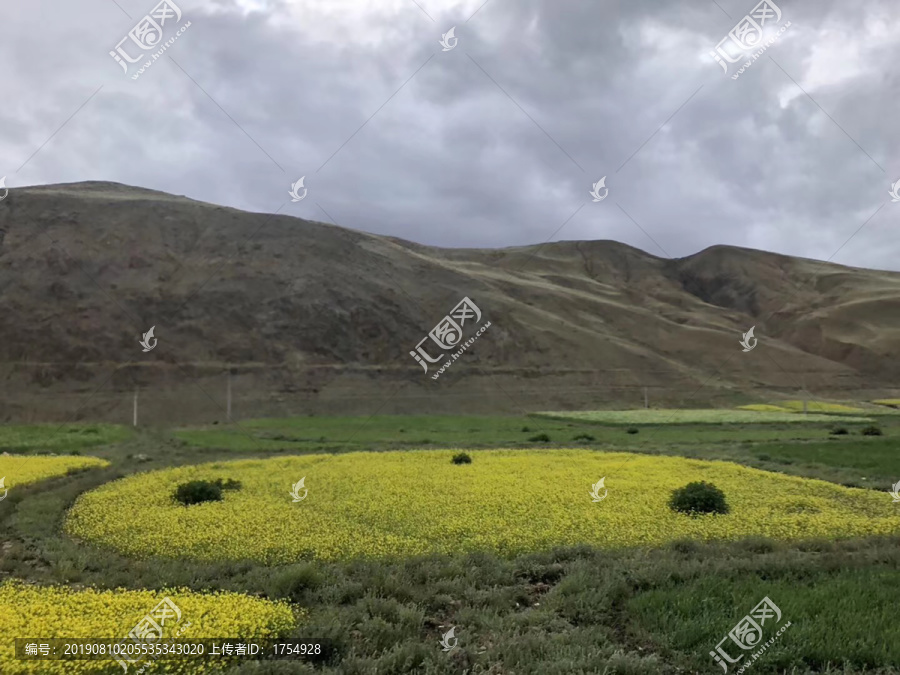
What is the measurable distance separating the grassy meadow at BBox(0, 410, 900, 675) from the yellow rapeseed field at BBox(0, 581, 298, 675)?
33mm

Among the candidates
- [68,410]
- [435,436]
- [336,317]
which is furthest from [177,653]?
[336,317]

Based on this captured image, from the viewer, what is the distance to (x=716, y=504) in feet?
42.1

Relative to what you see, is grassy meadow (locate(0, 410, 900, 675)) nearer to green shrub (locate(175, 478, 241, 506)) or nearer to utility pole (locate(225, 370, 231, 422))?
green shrub (locate(175, 478, 241, 506))

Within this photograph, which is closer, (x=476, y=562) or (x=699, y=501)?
(x=476, y=562)

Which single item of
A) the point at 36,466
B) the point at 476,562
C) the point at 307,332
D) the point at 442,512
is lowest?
the point at 476,562

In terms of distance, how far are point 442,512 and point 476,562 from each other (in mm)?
3475

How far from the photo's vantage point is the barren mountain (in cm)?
6431

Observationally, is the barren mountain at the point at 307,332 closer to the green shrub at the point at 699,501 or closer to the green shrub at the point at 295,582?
the green shrub at the point at 699,501

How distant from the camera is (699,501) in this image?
12844 mm

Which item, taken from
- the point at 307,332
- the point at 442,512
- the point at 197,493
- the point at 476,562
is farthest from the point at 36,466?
the point at 307,332

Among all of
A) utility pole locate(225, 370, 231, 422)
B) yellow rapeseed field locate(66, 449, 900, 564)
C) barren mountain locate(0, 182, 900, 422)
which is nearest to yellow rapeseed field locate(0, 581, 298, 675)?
yellow rapeseed field locate(66, 449, 900, 564)

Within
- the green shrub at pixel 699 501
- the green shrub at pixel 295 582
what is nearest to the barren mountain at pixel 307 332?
the green shrub at pixel 699 501

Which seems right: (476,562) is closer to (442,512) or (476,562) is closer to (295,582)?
(295,582)

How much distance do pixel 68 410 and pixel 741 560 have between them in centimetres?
6362
